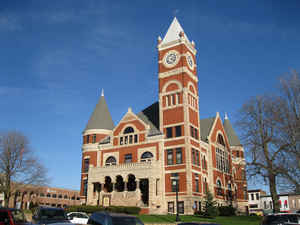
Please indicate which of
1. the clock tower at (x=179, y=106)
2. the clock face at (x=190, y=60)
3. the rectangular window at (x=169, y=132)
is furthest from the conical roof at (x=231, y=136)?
the rectangular window at (x=169, y=132)

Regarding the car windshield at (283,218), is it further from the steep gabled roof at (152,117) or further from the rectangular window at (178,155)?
the steep gabled roof at (152,117)

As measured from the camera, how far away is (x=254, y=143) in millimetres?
38500

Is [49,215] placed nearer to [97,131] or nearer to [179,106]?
[179,106]

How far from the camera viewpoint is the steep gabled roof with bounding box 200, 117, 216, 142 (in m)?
54.4

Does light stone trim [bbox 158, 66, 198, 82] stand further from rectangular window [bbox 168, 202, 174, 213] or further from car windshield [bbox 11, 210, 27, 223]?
car windshield [bbox 11, 210, 27, 223]

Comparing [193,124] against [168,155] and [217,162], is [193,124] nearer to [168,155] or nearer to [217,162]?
[168,155]

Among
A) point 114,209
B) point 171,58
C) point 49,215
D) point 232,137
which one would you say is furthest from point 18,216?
point 232,137

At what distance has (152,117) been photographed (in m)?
53.6

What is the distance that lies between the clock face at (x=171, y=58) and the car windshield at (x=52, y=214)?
34586mm

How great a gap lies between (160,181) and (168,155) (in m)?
3.88

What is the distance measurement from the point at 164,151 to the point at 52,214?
27.3m

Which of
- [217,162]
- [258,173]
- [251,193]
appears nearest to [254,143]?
[258,173]

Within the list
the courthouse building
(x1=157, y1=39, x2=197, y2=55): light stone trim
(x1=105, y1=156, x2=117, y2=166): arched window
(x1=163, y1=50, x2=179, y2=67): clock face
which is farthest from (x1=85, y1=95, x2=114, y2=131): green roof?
(x1=157, y1=39, x2=197, y2=55): light stone trim

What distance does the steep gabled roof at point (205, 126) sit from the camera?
178ft
